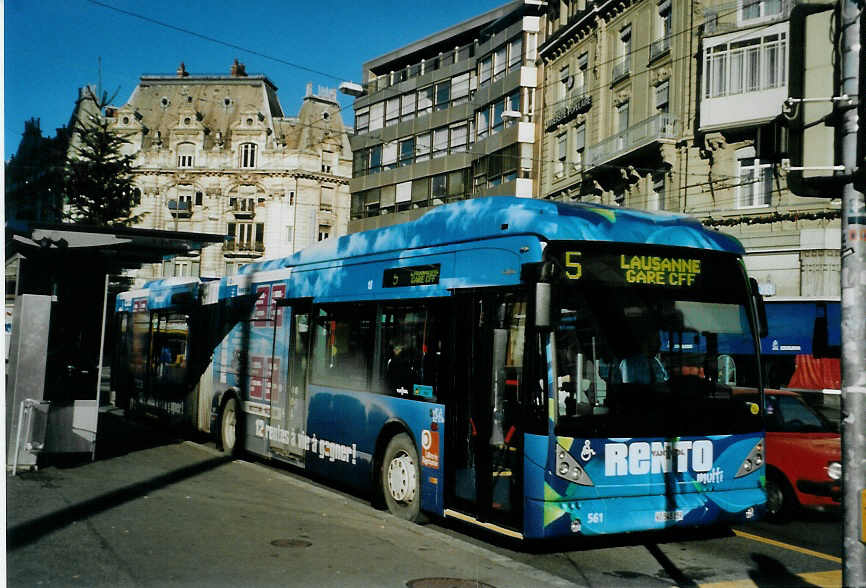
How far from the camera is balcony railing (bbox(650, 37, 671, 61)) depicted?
30013 millimetres

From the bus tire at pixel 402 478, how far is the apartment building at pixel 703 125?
1576cm

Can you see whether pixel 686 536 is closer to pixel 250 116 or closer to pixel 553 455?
pixel 553 455

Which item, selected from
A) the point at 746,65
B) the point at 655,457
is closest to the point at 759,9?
the point at 746,65

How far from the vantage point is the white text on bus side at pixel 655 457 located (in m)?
7.65

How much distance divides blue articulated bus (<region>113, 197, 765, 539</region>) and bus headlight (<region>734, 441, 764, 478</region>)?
0.05 feet

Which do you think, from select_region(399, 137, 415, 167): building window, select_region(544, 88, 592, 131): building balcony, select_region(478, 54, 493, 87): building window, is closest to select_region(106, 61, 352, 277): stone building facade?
select_region(399, 137, 415, 167): building window

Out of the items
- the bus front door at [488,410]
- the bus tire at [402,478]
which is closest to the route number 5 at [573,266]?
the bus front door at [488,410]

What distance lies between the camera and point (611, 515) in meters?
7.64

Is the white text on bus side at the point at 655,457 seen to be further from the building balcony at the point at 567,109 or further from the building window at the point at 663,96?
the building balcony at the point at 567,109

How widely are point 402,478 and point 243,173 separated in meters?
60.3

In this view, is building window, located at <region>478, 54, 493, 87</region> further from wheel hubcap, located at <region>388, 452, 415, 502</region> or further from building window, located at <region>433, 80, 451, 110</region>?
wheel hubcap, located at <region>388, 452, 415, 502</region>

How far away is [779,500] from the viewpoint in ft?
32.3

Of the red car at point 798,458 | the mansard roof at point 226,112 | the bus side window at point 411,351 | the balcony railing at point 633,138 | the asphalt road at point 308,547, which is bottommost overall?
the asphalt road at point 308,547

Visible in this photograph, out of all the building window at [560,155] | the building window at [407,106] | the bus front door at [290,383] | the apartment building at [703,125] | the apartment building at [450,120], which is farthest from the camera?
the building window at [407,106]
